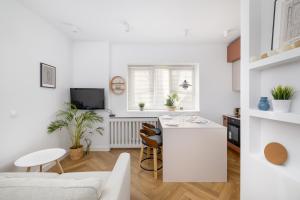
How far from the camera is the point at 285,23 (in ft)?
3.49

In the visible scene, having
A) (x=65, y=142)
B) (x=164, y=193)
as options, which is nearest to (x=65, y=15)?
(x=65, y=142)

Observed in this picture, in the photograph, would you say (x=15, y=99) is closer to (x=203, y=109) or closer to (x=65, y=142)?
(x=65, y=142)

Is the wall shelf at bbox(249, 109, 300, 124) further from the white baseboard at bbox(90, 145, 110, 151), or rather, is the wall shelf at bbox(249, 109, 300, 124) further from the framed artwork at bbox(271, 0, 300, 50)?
the white baseboard at bbox(90, 145, 110, 151)

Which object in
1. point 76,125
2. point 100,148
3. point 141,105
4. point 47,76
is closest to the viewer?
point 47,76

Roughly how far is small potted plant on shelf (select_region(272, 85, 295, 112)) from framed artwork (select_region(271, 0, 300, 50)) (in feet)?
1.09

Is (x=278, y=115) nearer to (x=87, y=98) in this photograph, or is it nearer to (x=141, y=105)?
(x=141, y=105)

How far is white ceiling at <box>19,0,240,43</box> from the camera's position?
87.4 inches

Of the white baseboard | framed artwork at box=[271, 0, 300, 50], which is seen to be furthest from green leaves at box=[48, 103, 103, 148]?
framed artwork at box=[271, 0, 300, 50]

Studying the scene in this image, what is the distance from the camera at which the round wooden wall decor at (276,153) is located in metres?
1.09

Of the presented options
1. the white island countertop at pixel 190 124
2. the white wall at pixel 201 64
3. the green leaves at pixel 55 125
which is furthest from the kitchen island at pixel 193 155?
the green leaves at pixel 55 125

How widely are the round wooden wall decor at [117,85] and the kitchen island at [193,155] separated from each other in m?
1.95

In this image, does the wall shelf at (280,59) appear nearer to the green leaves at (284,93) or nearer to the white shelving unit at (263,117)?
the white shelving unit at (263,117)

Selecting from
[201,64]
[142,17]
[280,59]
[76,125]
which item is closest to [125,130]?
[76,125]

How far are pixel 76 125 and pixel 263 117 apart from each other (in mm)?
3408
